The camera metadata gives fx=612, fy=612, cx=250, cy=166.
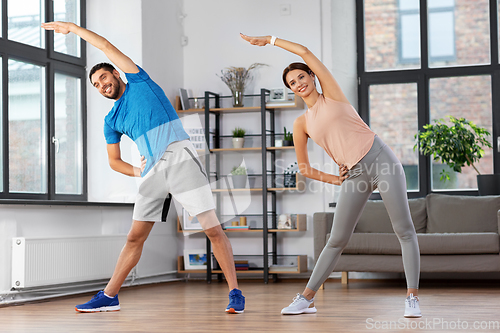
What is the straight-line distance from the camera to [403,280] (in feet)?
16.7

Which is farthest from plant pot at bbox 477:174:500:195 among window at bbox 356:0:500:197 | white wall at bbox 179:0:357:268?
white wall at bbox 179:0:357:268

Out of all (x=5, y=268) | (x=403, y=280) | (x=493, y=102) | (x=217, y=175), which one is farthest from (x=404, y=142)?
(x=5, y=268)

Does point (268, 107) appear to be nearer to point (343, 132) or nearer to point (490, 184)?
point (490, 184)

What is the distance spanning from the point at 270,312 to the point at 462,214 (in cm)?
234

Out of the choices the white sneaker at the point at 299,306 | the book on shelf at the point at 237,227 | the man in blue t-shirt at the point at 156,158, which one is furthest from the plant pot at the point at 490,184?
the man in blue t-shirt at the point at 156,158

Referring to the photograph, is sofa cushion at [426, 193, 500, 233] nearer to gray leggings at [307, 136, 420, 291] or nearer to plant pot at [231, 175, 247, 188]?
plant pot at [231, 175, 247, 188]

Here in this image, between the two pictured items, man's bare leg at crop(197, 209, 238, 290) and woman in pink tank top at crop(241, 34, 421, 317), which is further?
man's bare leg at crop(197, 209, 238, 290)

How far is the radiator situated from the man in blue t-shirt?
1.02m

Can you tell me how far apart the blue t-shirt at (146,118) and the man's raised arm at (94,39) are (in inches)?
3.1

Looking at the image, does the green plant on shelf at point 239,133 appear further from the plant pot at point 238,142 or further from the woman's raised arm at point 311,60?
the woman's raised arm at point 311,60

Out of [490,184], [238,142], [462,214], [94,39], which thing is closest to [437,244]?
[462,214]

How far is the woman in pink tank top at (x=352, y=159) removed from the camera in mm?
2678

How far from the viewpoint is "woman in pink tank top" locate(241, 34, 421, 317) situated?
2678 mm

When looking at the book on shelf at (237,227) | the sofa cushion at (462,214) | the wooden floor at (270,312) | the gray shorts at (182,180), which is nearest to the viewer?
the wooden floor at (270,312)
